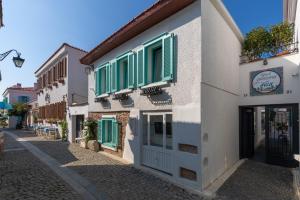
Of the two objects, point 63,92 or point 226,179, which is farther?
point 63,92

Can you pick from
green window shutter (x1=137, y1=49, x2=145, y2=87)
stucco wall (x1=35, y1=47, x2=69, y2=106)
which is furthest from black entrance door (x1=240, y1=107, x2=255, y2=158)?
stucco wall (x1=35, y1=47, x2=69, y2=106)

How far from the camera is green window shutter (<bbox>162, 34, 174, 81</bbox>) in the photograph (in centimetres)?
656

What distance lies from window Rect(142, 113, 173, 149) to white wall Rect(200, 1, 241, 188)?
1261 mm

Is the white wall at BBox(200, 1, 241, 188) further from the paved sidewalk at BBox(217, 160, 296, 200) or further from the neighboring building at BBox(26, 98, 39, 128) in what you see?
the neighboring building at BBox(26, 98, 39, 128)

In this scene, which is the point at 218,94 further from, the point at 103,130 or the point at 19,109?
the point at 19,109

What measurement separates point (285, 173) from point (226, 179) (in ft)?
7.61

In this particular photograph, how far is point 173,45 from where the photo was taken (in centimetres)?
661

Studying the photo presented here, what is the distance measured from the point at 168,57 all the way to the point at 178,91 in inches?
43.7

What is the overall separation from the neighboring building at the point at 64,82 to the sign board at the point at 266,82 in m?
11.4

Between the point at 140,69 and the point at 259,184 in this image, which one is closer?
the point at 259,184

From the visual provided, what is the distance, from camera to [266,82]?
8500 mm

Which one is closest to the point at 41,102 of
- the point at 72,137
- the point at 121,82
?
the point at 72,137

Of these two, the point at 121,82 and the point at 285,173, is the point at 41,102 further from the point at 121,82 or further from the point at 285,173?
the point at 285,173

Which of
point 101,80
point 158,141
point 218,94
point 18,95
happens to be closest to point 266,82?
point 218,94
